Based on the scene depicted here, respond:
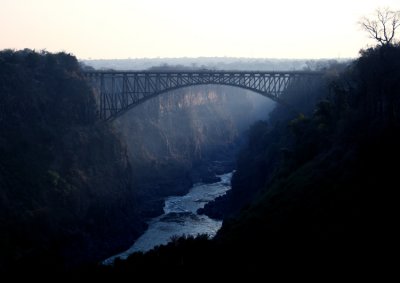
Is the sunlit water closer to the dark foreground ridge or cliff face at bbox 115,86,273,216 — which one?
cliff face at bbox 115,86,273,216

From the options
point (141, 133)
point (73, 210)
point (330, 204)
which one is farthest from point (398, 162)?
point (141, 133)

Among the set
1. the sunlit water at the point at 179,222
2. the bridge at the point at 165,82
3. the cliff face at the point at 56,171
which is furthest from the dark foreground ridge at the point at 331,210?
the bridge at the point at 165,82

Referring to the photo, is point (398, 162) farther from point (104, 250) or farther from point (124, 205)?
point (124, 205)

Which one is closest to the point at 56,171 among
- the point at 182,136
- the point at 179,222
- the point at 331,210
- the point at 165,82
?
the point at 179,222

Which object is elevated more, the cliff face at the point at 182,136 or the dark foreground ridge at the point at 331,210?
the dark foreground ridge at the point at 331,210

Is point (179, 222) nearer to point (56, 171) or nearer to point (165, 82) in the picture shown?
point (56, 171)

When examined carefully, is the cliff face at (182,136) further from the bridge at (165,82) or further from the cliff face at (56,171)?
the cliff face at (56,171)
